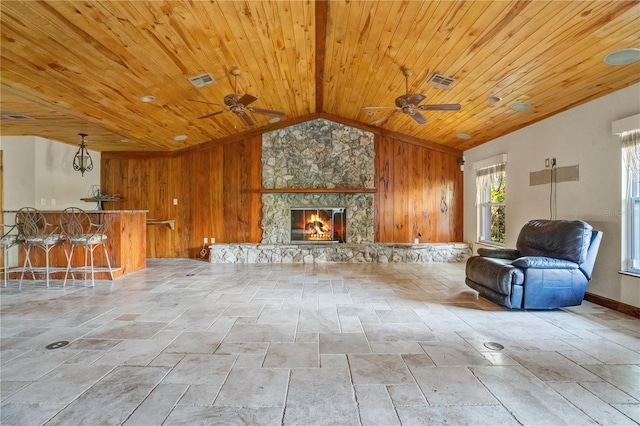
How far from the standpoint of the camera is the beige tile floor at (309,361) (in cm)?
168

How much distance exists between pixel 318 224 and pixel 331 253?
33.2 inches

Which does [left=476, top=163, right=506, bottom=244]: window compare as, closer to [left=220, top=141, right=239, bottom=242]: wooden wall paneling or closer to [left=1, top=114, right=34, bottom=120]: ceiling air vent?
[left=220, top=141, right=239, bottom=242]: wooden wall paneling

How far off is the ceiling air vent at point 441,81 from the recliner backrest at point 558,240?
221cm

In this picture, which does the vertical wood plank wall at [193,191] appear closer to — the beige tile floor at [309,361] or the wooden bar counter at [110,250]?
the wooden bar counter at [110,250]

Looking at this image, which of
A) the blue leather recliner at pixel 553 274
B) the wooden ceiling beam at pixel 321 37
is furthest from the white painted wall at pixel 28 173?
the blue leather recliner at pixel 553 274

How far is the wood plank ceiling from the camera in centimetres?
270

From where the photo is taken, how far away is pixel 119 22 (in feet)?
9.30

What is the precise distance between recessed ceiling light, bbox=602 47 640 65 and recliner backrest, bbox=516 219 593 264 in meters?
1.64

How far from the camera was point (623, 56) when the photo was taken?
2885mm

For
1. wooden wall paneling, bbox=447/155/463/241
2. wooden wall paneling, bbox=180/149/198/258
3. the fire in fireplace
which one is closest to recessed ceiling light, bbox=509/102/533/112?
wooden wall paneling, bbox=447/155/463/241

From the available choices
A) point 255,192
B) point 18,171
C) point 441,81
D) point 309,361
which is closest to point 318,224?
point 255,192

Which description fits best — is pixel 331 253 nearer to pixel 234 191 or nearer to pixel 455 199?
pixel 234 191

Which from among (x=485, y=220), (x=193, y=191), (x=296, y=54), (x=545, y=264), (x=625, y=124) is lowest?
(x=545, y=264)

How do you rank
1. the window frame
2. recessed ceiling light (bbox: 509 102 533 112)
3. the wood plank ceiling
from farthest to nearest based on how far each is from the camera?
1. the window frame
2. recessed ceiling light (bbox: 509 102 533 112)
3. the wood plank ceiling
